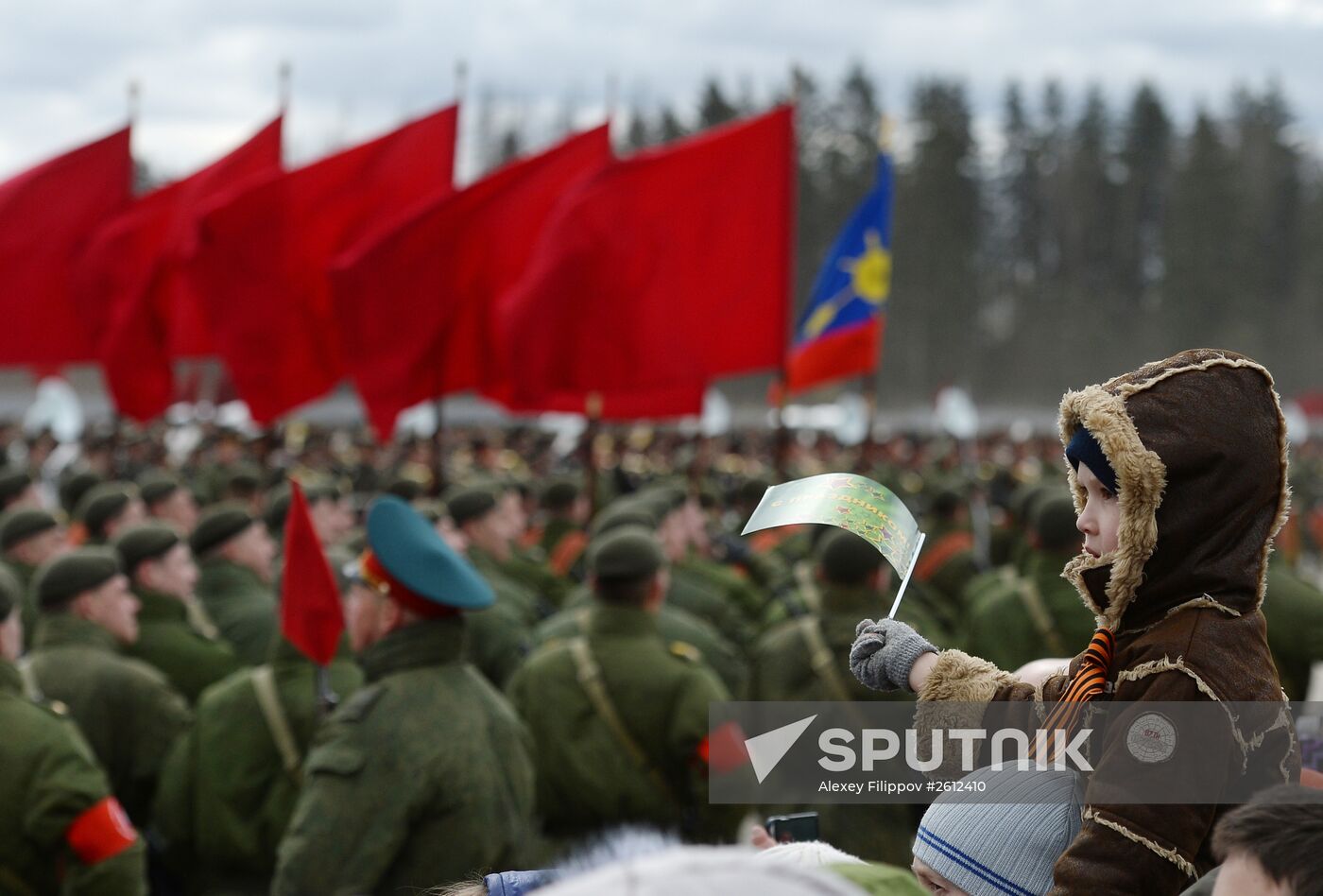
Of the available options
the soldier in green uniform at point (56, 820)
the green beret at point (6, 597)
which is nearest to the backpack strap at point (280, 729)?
the soldier in green uniform at point (56, 820)

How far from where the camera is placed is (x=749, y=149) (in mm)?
9852

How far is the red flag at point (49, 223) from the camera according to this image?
1171 centimetres

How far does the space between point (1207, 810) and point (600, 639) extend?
12.5 feet

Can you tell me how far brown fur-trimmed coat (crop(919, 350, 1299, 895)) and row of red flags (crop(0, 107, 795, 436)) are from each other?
23.3 ft

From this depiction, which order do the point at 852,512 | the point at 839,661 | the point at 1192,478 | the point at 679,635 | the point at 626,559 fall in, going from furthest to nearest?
the point at 679,635
the point at 839,661
the point at 626,559
the point at 852,512
the point at 1192,478

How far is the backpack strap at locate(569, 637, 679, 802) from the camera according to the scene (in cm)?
564

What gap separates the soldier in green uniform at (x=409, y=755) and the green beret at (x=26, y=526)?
4293 millimetres

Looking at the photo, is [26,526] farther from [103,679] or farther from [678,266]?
[678,266]

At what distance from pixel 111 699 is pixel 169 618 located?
119 centimetres

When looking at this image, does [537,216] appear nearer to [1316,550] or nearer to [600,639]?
[600,639]

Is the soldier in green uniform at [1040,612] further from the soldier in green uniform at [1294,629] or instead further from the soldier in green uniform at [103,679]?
the soldier in green uniform at [103,679]

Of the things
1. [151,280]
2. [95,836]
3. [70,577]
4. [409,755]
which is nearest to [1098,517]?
[409,755]

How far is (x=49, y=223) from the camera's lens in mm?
11867

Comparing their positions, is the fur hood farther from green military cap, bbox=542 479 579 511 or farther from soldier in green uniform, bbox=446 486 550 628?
green military cap, bbox=542 479 579 511
